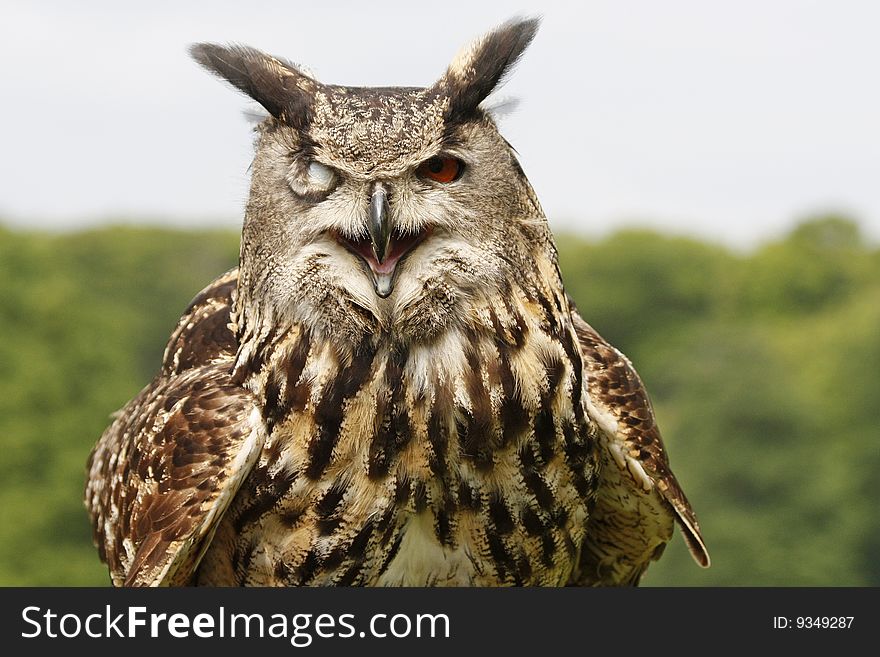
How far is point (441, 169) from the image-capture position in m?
3.29

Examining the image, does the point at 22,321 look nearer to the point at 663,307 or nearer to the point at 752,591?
the point at 752,591

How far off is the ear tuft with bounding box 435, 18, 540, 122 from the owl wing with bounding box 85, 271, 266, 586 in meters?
1.07

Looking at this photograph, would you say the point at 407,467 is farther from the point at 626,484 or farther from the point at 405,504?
the point at 626,484

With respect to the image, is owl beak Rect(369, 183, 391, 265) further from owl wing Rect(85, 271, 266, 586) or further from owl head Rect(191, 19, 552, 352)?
owl wing Rect(85, 271, 266, 586)

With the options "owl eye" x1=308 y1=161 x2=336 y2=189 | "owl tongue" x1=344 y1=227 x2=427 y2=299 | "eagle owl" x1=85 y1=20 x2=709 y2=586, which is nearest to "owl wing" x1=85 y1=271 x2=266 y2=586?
"eagle owl" x1=85 y1=20 x2=709 y2=586

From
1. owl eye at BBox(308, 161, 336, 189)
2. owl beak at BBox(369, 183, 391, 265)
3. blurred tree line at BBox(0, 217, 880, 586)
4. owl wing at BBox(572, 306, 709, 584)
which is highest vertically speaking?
owl eye at BBox(308, 161, 336, 189)

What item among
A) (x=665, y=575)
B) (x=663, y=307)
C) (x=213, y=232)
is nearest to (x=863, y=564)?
(x=665, y=575)

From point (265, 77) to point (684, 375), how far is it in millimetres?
32157

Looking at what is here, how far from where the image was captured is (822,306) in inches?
2152

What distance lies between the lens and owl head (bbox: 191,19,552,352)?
3195mm

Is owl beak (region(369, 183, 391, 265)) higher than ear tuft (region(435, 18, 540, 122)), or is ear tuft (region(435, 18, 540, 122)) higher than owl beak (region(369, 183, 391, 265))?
ear tuft (region(435, 18, 540, 122))

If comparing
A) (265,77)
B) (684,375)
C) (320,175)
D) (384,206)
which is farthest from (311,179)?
(684,375)

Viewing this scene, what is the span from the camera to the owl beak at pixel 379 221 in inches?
122

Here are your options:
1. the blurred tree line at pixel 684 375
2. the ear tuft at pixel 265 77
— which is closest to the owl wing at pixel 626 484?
the ear tuft at pixel 265 77
